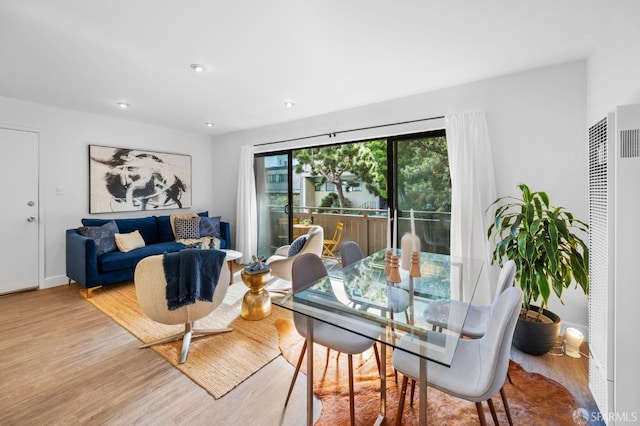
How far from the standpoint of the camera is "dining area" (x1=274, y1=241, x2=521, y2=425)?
120 cm

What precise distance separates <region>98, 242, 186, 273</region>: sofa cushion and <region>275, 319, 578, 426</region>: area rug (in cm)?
284

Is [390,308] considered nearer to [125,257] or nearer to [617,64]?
[617,64]

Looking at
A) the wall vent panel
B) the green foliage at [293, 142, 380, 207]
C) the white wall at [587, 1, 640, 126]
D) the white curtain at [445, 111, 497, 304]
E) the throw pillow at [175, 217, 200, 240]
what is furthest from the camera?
the green foliage at [293, 142, 380, 207]

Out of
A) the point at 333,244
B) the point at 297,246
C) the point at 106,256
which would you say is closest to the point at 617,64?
the point at 297,246

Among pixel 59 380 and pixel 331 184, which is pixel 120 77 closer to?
pixel 59 380

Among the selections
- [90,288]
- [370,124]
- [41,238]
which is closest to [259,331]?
[90,288]

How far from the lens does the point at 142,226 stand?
446 cm

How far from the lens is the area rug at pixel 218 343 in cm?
203

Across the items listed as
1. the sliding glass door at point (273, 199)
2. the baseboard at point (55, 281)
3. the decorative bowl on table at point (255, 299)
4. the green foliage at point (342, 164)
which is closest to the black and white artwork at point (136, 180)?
the baseboard at point (55, 281)

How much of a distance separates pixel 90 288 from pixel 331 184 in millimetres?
5119

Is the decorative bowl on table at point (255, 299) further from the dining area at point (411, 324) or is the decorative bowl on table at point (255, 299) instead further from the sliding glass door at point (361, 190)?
the sliding glass door at point (361, 190)

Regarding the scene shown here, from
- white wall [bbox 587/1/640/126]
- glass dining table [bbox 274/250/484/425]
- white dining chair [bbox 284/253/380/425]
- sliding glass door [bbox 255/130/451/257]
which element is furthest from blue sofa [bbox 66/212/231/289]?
white wall [bbox 587/1/640/126]

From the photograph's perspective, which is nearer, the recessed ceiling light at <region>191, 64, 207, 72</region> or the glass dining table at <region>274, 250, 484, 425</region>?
the glass dining table at <region>274, 250, 484, 425</region>

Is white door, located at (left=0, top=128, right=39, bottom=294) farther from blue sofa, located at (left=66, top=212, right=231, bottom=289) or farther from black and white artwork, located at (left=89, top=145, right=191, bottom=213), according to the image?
black and white artwork, located at (left=89, top=145, right=191, bottom=213)
